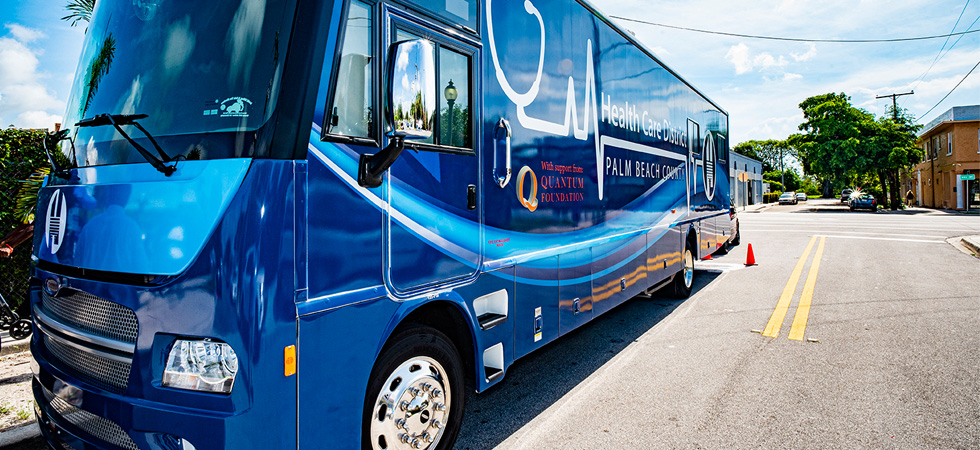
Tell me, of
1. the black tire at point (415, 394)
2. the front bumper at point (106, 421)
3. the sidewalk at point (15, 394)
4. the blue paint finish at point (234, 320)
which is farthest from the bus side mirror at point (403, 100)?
the sidewalk at point (15, 394)

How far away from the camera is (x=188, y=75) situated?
2496 millimetres

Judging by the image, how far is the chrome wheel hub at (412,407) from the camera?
2854mm

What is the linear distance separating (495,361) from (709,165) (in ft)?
26.3

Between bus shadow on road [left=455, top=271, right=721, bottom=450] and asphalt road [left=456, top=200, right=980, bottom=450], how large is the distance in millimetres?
17

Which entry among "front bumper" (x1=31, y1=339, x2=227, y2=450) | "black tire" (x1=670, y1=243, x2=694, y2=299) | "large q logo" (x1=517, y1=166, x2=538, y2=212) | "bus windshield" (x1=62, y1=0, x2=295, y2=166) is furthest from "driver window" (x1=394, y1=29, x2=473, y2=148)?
"black tire" (x1=670, y1=243, x2=694, y2=299)

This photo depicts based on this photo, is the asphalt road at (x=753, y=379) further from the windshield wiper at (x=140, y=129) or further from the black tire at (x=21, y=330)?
the black tire at (x=21, y=330)

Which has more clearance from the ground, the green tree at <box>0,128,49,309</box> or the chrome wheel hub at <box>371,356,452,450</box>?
the green tree at <box>0,128,49,309</box>

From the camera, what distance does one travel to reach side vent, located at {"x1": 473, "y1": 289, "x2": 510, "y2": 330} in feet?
11.8

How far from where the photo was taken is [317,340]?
242cm

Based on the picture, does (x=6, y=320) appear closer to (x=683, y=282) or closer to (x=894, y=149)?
(x=683, y=282)

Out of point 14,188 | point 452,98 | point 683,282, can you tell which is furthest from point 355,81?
point 683,282

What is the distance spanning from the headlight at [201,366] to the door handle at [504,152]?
206 centimetres

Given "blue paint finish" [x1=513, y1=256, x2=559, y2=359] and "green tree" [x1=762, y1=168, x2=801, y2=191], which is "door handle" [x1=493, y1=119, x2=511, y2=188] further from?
"green tree" [x1=762, y1=168, x2=801, y2=191]

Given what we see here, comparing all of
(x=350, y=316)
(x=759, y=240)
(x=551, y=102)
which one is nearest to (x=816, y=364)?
(x=551, y=102)
